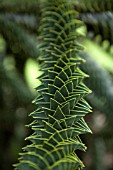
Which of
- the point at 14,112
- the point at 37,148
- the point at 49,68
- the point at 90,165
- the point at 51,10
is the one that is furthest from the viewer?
the point at 90,165

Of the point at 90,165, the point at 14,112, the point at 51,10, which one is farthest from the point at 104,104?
the point at 90,165

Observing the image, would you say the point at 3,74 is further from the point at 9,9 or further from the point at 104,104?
the point at 104,104

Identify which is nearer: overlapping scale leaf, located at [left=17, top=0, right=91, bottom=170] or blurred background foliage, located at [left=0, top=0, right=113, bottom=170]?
overlapping scale leaf, located at [left=17, top=0, right=91, bottom=170]

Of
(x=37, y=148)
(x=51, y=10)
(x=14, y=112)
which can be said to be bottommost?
(x=37, y=148)

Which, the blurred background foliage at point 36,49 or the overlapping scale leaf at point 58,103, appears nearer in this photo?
the overlapping scale leaf at point 58,103

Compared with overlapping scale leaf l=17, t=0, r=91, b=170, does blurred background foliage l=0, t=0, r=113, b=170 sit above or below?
above

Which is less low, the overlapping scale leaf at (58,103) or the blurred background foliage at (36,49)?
the blurred background foliage at (36,49)

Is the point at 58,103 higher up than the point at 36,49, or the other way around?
the point at 36,49

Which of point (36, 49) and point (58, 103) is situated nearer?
point (58, 103)
